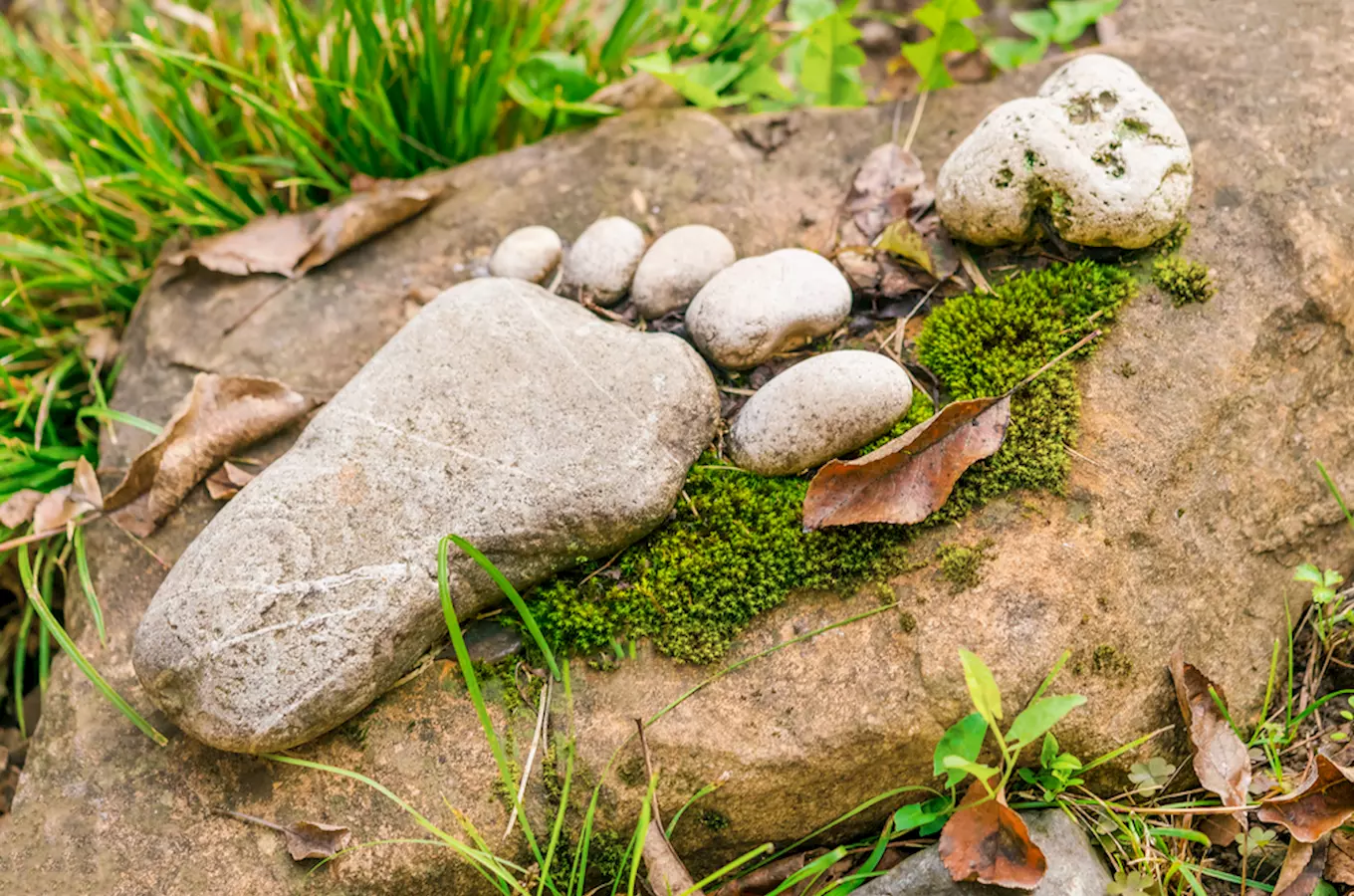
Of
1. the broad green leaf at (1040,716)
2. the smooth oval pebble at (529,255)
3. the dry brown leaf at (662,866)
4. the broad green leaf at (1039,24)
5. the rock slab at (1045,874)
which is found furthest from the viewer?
the broad green leaf at (1039,24)

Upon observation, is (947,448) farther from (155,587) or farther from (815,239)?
(155,587)

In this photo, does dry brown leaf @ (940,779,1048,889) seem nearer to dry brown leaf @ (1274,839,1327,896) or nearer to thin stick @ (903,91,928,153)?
dry brown leaf @ (1274,839,1327,896)

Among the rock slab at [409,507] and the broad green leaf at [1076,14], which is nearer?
→ the rock slab at [409,507]

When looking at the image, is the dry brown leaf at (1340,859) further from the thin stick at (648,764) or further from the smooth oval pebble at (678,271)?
the smooth oval pebble at (678,271)

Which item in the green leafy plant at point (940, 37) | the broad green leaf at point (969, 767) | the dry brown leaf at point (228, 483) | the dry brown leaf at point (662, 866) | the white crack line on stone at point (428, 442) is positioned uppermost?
the green leafy plant at point (940, 37)

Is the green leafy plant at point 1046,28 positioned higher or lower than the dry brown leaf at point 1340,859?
higher

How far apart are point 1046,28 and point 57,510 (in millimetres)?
3831

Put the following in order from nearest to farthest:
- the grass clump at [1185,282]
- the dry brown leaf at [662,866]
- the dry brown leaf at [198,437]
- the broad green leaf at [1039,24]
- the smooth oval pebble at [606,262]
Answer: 1. the dry brown leaf at [662,866]
2. the grass clump at [1185,282]
3. the dry brown leaf at [198,437]
4. the smooth oval pebble at [606,262]
5. the broad green leaf at [1039,24]

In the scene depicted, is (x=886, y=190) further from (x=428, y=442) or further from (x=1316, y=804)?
(x=1316, y=804)

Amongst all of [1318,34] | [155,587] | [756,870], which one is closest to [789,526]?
[756,870]

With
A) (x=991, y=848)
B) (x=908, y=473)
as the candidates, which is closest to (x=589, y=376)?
(x=908, y=473)

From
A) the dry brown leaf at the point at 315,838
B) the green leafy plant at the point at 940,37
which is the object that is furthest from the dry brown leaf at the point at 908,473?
the green leafy plant at the point at 940,37

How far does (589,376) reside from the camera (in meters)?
2.37

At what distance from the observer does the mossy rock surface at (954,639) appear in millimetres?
2131
